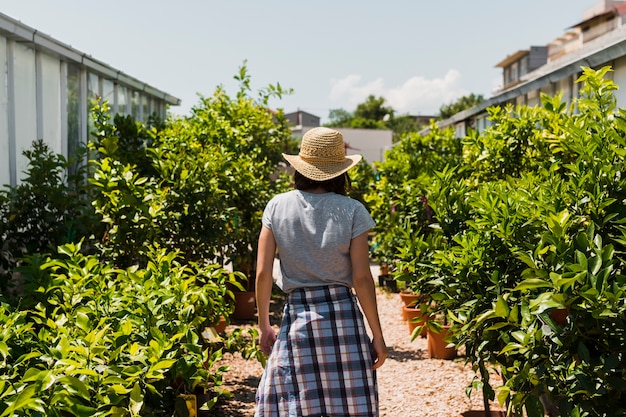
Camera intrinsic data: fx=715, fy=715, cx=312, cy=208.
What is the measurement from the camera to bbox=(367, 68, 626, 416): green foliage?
104 inches

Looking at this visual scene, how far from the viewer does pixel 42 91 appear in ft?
23.2

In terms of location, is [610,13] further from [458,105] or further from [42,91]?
[42,91]

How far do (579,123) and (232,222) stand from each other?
11.7 feet

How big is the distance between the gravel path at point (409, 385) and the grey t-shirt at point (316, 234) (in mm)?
1951

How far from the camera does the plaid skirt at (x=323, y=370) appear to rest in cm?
312

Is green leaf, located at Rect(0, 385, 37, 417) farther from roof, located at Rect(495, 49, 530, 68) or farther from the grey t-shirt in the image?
roof, located at Rect(495, 49, 530, 68)

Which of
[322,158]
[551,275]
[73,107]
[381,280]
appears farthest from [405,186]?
[551,275]

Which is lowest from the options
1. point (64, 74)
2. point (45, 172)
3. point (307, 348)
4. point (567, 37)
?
point (307, 348)

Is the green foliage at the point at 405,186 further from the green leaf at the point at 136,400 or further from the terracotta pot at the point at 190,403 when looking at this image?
the green leaf at the point at 136,400

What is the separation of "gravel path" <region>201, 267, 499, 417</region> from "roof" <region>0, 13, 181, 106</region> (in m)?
3.30

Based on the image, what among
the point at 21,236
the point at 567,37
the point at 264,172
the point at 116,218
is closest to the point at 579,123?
the point at 116,218

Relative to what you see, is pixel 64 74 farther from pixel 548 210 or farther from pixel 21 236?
pixel 548 210

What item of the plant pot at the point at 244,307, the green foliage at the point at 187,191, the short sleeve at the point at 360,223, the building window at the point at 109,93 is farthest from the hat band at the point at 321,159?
the building window at the point at 109,93

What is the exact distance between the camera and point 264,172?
965 cm
